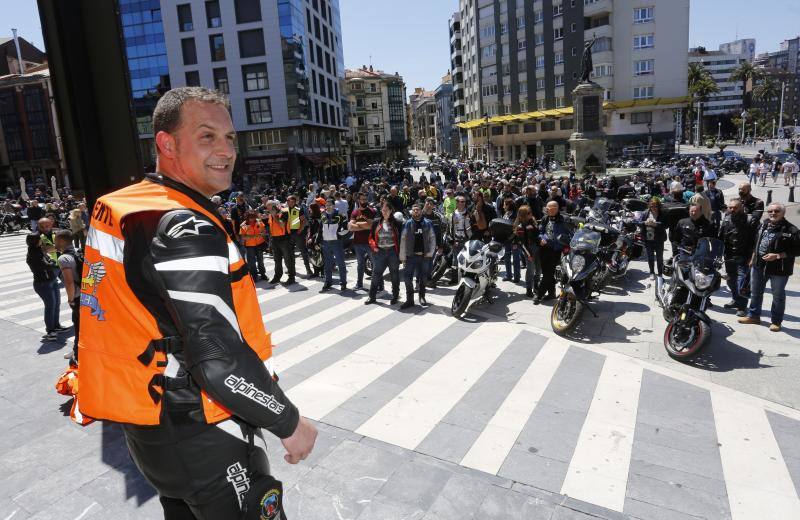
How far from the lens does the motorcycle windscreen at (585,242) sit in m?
8.06

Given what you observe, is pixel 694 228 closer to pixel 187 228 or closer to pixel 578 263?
pixel 578 263

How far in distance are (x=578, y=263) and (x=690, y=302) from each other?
1.60 metres

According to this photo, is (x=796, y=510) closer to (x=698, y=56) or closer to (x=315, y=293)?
(x=315, y=293)

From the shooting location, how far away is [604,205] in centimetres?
1238

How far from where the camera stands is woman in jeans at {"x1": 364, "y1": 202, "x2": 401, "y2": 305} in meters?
9.76

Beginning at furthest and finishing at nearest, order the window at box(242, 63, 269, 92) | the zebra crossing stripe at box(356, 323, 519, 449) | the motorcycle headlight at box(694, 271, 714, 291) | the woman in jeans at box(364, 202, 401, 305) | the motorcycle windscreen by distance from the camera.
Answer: the window at box(242, 63, 269, 92) → the woman in jeans at box(364, 202, 401, 305) → the motorcycle windscreen → the motorcycle headlight at box(694, 271, 714, 291) → the zebra crossing stripe at box(356, 323, 519, 449)

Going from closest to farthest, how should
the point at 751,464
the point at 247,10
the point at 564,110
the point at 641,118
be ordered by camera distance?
the point at 751,464
the point at 247,10
the point at 641,118
the point at 564,110

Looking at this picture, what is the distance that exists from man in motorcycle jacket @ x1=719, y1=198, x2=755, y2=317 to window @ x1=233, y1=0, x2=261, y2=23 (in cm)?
4452

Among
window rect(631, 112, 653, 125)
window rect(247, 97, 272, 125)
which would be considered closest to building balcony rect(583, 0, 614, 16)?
window rect(631, 112, 653, 125)

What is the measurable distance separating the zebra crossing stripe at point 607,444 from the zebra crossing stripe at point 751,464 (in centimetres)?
75

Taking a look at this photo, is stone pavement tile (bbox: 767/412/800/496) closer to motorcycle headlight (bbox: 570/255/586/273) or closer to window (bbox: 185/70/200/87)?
motorcycle headlight (bbox: 570/255/586/273)

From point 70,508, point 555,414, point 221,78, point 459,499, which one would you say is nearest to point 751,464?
point 555,414

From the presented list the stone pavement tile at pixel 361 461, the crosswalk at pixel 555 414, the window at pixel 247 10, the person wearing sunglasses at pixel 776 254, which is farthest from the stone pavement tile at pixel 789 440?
the window at pixel 247 10

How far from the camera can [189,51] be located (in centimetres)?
4612
